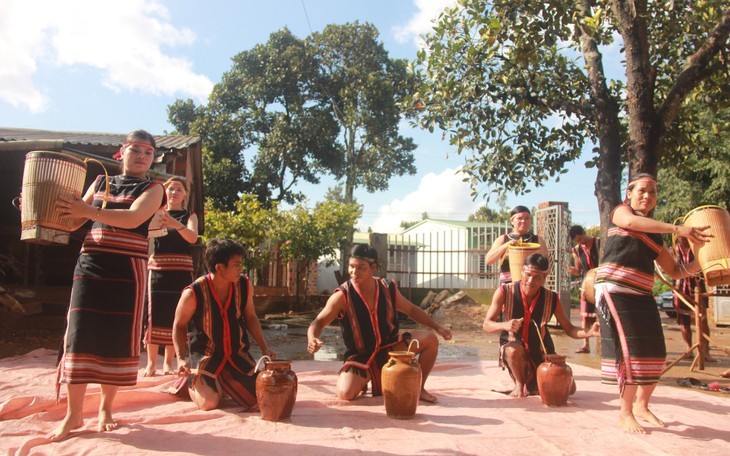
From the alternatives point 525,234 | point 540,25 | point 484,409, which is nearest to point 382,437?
point 484,409

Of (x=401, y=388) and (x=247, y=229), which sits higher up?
(x=247, y=229)

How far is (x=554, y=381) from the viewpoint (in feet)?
13.2

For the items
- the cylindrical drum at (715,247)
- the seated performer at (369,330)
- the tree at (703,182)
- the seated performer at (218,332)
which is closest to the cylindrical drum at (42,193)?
the seated performer at (218,332)

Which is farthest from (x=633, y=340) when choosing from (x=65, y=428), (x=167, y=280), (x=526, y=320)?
(x=167, y=280)

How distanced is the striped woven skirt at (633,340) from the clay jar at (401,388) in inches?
48.5

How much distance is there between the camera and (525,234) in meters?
5.39

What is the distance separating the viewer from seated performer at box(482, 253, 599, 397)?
4398 mm

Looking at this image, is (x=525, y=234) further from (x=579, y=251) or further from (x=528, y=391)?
(x=579, y=251)

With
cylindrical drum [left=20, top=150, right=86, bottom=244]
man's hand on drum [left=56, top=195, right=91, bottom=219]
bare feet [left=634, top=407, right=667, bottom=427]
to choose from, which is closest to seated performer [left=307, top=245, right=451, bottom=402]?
bare feet [left=634, top=407, right=667, bottom=427]

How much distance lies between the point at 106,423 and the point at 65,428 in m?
0.21

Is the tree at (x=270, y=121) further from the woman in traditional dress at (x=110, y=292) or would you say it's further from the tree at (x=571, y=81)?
the woman in traditional dress at (x=110, y=292)

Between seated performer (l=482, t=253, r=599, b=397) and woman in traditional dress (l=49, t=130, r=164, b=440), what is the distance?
100 inches

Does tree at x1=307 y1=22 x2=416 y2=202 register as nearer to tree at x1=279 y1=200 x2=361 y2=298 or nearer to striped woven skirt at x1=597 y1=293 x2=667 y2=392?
tree at x1=279 y1=200 x2=361 y2=298

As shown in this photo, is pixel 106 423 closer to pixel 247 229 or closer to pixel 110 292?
pixel 110 292
